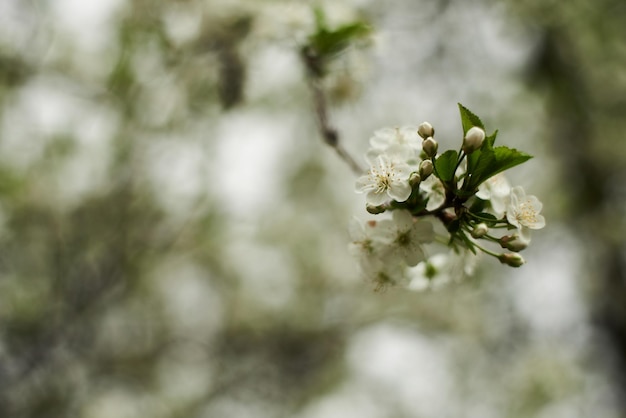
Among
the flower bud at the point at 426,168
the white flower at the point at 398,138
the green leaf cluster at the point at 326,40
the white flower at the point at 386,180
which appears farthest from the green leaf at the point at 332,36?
the flower bud at the point at 426,168

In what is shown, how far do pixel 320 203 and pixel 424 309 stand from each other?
220 cm

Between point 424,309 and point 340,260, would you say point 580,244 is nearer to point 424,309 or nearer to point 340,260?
point 424,309

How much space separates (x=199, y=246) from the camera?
18.5ft

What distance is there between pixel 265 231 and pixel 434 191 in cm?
579

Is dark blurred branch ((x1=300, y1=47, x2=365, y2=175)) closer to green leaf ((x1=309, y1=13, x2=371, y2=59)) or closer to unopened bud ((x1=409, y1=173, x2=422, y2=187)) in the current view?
green leaf ((x1=309, y1=13, x2=371, y2=59))

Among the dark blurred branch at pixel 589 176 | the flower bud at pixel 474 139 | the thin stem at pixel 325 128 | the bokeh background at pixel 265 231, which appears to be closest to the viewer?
the flower bud at pixel 474 139

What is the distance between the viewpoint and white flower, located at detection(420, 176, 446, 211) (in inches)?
44.8

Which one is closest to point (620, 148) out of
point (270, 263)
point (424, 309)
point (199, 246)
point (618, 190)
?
point (618, 190)

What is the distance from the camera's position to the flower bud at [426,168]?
1079 millimetres

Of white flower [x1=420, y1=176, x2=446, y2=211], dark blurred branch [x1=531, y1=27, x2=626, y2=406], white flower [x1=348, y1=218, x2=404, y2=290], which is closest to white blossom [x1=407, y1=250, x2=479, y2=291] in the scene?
white flower [x1=348, y1=218, x2=404, y2=290]

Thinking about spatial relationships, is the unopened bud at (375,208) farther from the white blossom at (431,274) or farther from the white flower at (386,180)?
the white blossom at (431,274)

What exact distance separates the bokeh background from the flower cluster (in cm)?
123

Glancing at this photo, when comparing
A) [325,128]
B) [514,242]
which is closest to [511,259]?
[514,242]

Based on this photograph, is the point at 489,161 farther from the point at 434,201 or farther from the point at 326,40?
the point at 326,40
